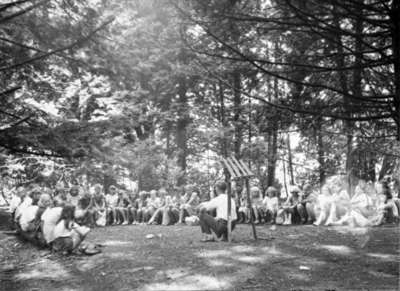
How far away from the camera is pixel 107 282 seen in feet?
15.9

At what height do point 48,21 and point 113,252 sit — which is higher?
point 48,21

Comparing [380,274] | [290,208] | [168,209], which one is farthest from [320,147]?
[380,274]

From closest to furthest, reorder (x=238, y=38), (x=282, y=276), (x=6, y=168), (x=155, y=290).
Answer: (x=155, y=290)
(x=282, y=276)
(x=238, y=38)
(x=6, y=168)

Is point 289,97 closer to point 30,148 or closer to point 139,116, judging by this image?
point 139,116

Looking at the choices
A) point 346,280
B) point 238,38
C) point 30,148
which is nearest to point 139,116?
point 30,148

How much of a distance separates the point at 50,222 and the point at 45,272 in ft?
5.27

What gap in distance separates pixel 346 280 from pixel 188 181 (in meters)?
15.6

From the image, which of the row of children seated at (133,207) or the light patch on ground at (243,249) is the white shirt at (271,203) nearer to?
the row of children seated at (133,207)

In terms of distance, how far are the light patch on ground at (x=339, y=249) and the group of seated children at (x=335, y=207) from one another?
97.3 inches

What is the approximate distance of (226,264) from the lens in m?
5.37

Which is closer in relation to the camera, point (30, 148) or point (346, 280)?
point (346, 280)

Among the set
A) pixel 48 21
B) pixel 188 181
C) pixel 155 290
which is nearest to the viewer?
pixel 155 290

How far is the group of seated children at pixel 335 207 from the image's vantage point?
9219 mm

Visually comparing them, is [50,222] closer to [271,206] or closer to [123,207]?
[123,207]
